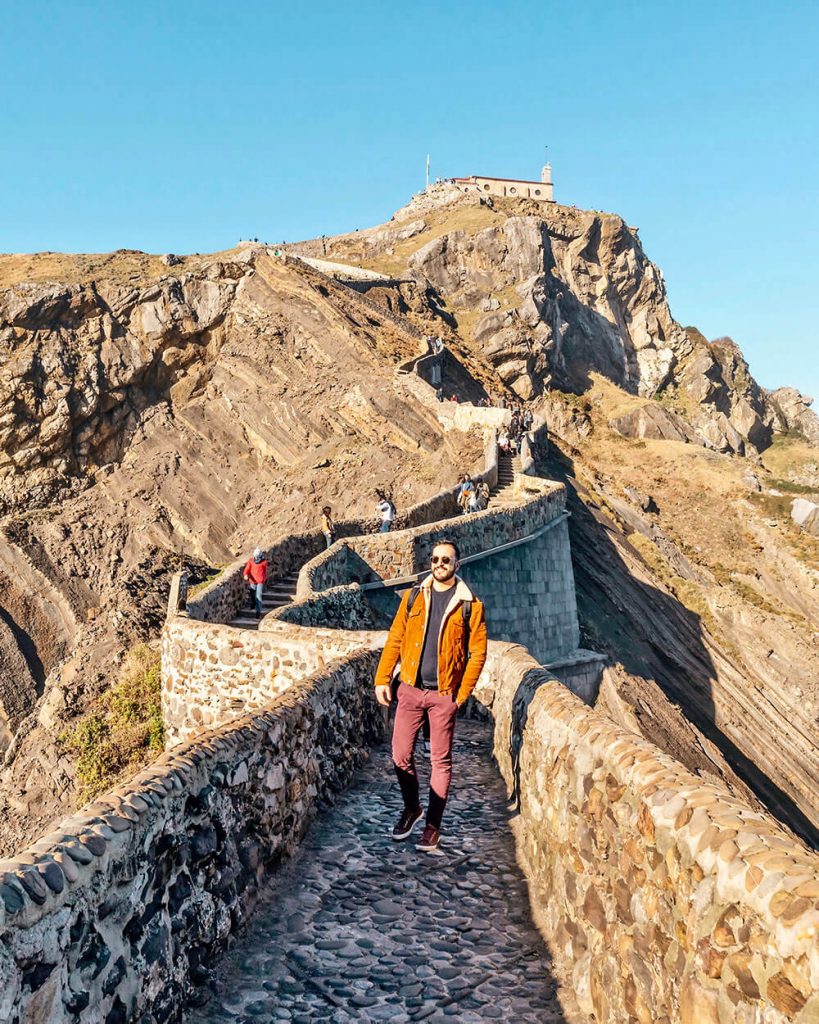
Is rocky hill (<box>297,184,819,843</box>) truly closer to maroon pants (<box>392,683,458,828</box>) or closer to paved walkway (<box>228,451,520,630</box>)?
paved walkway (<box>228,451,520,630</box>)

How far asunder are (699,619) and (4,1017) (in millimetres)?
30221

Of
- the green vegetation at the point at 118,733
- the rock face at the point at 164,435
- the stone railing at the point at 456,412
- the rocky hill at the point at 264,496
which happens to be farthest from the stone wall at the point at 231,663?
the stone railing at the point at 456,412

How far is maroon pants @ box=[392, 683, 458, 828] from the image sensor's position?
528 centimetres

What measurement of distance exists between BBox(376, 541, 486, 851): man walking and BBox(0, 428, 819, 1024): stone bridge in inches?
17.8

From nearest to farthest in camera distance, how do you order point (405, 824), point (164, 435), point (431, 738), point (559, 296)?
point (431, 738), point (405, 824), point (164, 435), point (559, 296)

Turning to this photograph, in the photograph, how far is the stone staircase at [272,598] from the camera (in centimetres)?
1360

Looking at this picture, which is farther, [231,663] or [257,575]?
[257,575]

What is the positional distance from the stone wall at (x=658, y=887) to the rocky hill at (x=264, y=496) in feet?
45.8

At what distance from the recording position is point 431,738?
5.37 m

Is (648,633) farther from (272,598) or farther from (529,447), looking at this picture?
(272,598)

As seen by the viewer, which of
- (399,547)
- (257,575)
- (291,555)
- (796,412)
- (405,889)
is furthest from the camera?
(796,412)

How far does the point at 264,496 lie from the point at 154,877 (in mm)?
24723

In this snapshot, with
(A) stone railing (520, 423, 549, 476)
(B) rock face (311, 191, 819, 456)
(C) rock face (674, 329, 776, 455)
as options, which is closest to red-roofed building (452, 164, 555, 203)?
(B) rock face (311, 191, 819, 456)

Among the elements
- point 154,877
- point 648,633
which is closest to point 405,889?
point 154,877
